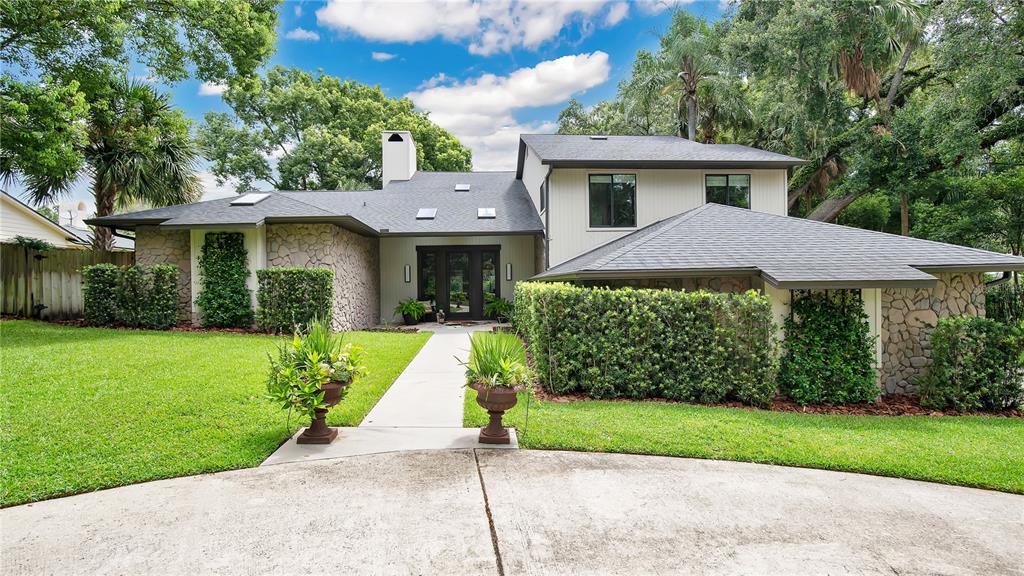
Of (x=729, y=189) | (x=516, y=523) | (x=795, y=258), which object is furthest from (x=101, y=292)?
(x=729, y=189)

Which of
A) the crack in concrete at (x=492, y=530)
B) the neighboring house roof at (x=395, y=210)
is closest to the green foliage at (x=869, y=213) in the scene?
the neighboring house roof at (x=395, y=210)

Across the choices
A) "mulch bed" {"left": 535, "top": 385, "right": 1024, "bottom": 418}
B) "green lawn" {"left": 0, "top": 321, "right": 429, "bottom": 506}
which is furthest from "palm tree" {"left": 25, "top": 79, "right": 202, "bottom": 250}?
"mulch bed" {"left": 535, "top": 385, "right": 1024, "bottom": 418}

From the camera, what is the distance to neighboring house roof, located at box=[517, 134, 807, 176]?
11.4 m

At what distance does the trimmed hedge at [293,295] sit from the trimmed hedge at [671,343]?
6.01 meters

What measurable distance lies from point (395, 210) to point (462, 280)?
3.33 m

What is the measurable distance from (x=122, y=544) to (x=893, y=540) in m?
4.81

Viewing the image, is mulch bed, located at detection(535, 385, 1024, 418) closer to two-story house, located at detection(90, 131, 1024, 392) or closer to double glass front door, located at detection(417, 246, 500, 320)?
two-story house, located at detection(90, 131, 1024, 392)

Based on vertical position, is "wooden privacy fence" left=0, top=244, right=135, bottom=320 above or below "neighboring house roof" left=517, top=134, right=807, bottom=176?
below

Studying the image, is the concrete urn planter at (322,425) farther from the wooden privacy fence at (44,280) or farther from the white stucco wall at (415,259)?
the wooden privacy fence at (44,280)

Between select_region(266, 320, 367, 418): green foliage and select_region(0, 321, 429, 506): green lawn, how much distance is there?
53 cm

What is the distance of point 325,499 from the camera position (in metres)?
3.30

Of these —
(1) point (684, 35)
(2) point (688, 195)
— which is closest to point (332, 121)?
(1) point (684, 35)

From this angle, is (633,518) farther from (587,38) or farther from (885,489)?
(587,38)

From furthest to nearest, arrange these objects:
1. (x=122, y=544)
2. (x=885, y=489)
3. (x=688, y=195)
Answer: (x=688, y=195), (x=885, y=489), (x=122, y=544)
